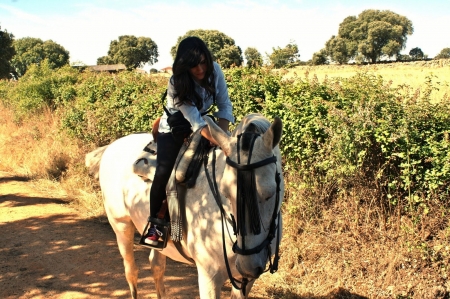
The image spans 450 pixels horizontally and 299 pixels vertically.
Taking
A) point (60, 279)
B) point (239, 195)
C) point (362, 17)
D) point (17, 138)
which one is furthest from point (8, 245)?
point (362, 17)

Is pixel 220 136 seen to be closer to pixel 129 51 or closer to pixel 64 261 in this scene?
pixel 64 261

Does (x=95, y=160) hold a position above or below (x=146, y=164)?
below

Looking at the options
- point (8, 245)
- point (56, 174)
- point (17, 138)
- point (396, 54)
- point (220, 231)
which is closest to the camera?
point (220, 231)

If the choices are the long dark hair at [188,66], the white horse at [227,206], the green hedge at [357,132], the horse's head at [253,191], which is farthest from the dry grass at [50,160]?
the horse's head at [253,191]

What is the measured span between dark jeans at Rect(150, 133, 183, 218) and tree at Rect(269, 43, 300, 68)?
4.17 metres

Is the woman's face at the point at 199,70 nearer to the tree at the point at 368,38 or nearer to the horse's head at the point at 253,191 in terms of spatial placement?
the horse's head at the point at 253,191

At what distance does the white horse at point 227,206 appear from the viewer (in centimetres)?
251

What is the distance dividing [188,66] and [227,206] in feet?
3.87

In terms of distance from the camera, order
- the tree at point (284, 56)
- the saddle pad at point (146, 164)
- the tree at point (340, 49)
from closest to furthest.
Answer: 1. the saddle pad at point (146, 164)
2. the tree at point (284, 56)
3. the tree at point (340, 49)

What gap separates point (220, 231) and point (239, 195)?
26.4 inches

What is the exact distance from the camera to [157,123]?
13.1 ft

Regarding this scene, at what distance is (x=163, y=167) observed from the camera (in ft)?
11.6

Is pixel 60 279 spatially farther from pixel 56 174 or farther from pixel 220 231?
pixel 56 174

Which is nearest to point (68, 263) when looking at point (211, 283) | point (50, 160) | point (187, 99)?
point (211, 283)
